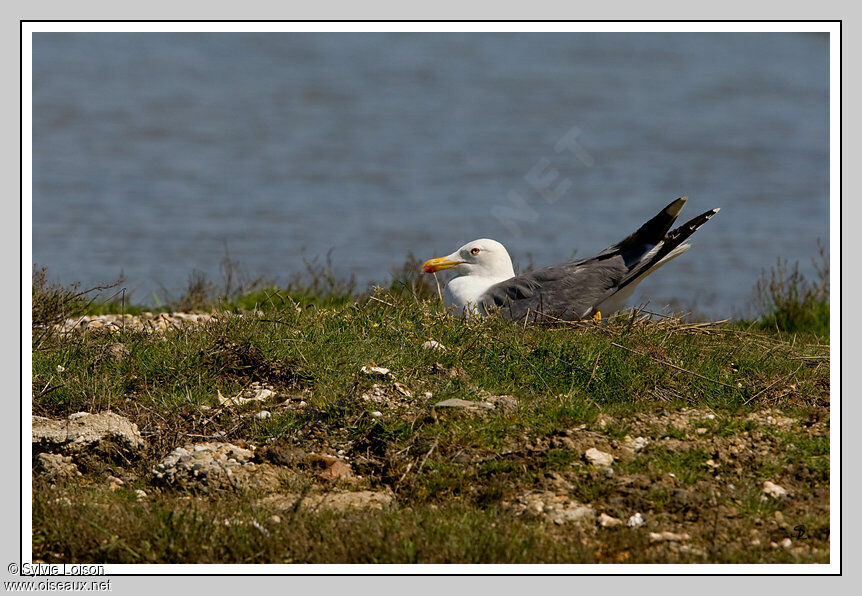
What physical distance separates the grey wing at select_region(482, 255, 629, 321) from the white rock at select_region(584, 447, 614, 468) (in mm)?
1911

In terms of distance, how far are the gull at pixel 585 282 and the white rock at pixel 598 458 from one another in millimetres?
1955

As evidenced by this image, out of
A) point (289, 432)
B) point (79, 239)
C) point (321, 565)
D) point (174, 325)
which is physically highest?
point (79, 239)

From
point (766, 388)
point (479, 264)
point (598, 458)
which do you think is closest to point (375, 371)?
point (598, 458)

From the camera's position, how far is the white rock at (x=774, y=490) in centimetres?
533

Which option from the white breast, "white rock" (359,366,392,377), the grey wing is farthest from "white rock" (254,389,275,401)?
the white breast

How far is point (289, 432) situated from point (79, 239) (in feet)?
32.0

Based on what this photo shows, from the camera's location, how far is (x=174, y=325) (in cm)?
746

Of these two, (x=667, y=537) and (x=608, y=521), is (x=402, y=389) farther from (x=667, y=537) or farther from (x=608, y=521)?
(x=667, y=537)

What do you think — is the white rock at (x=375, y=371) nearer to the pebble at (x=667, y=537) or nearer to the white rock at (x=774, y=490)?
the pebble at (x=667, y=537)

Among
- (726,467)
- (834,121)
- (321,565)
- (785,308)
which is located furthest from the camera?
(785,308)

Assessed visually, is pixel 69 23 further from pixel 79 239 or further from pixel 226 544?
pixel 79 239

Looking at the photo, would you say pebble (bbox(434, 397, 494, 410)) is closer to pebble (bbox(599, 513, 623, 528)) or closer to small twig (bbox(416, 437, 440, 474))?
small twig (bbox(416, 437, 440, 474))

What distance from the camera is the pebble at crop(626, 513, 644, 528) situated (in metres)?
5.11

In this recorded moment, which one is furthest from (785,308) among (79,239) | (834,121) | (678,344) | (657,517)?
(79,239)
